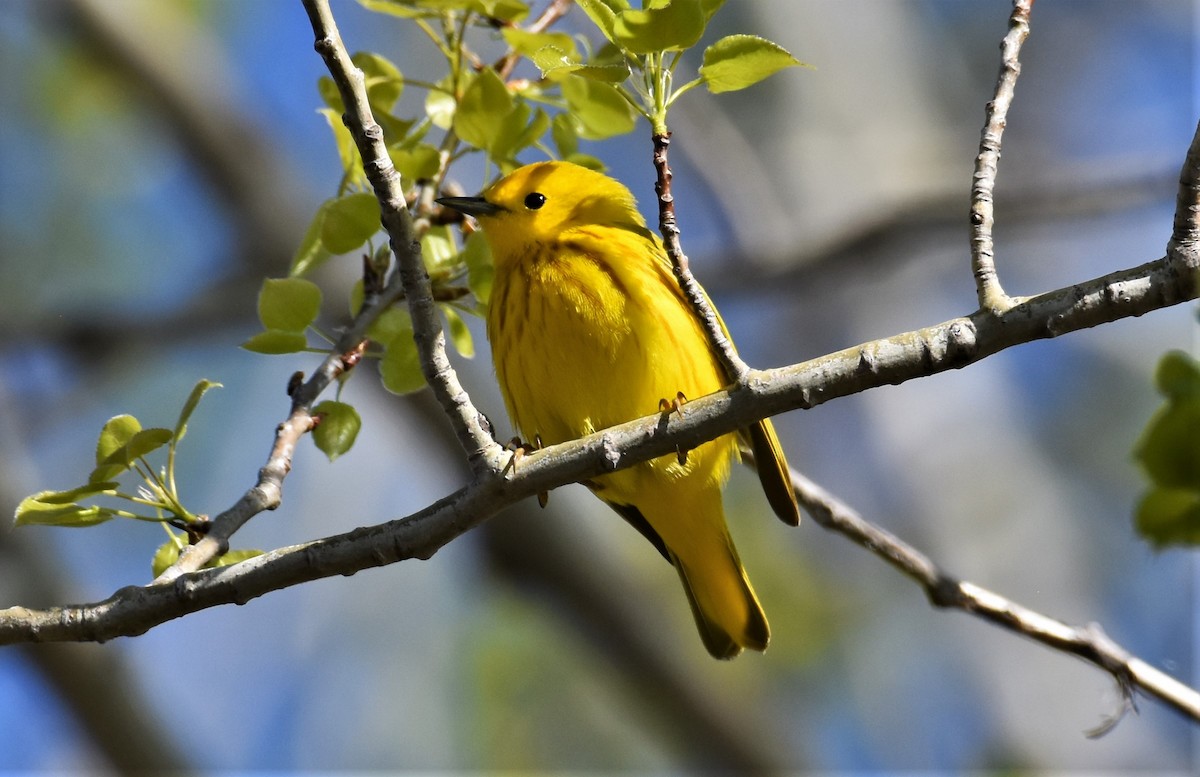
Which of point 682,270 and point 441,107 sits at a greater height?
point 441,107

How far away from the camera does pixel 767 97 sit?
11164mm

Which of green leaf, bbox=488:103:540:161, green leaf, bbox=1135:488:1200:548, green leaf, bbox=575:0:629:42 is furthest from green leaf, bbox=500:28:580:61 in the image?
green leaf, bbox=1135:488:1200:548

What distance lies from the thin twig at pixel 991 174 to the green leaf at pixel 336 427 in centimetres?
154

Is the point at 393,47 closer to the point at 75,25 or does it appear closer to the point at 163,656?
the point at 75,25

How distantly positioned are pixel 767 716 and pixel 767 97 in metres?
5.83

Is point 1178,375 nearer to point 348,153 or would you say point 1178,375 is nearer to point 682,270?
point 682,270

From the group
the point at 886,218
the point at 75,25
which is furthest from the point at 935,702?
the point at 75,25

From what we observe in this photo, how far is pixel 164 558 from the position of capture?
272 cm

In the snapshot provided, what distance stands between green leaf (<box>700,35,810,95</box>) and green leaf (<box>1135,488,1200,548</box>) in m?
1.16

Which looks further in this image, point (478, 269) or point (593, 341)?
point (593, 341)

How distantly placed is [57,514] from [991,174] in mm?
2154

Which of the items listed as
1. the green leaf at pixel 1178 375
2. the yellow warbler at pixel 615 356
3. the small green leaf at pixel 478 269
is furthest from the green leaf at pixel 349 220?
the green leaf at pixel 1178 375

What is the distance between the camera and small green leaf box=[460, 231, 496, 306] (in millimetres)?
3189

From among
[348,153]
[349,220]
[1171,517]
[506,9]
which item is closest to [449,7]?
[506,9]
